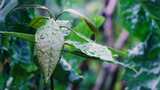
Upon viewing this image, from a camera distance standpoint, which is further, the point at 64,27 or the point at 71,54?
the point at 71,54

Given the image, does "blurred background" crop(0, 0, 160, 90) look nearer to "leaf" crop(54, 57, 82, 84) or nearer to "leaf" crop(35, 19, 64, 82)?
"leaf" crop(54, 57, 82, 84)

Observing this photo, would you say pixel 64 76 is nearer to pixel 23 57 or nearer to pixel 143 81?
pixel 23 57

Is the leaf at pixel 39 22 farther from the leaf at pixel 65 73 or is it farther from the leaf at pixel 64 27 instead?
the leaf at pixel 65 73

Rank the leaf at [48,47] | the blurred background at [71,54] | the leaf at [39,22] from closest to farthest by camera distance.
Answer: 1. the leaf at [48,47]
2. the leaf at [39,22]
3. the blurred background at [71,54]

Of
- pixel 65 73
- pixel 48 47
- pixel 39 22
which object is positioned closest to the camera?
pixel 48 47

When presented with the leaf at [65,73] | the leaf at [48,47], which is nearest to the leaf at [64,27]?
the leaf at [48,47]

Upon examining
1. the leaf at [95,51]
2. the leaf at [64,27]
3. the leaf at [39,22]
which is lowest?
the leaf at [95,51]

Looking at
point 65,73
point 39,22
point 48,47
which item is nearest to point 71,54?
point 65,73

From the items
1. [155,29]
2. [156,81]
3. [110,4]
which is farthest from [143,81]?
[110,4]

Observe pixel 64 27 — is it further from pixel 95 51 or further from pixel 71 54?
pixel 71 54
